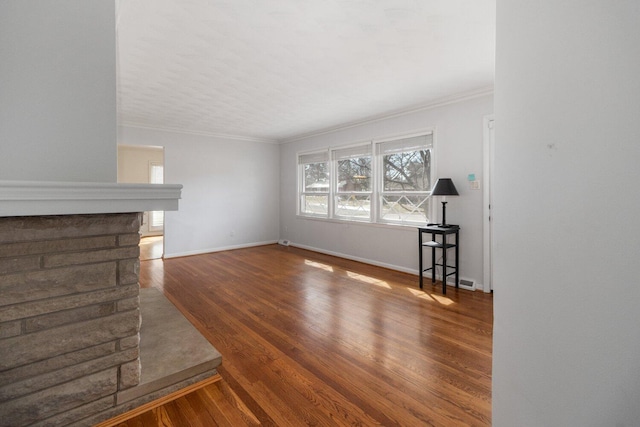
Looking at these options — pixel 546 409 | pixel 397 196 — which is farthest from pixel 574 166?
pixel 397 196

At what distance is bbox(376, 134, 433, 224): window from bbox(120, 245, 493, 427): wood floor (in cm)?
103

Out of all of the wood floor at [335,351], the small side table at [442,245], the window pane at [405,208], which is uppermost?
the window pane at [405,208]

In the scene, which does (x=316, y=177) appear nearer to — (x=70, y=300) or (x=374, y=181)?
(x=374, y=181)

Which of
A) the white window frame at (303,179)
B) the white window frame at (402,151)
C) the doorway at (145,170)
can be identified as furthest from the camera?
the doorway at (145,170)

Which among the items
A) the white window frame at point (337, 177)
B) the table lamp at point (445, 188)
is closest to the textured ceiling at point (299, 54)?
the white window frame at point (337, 177)

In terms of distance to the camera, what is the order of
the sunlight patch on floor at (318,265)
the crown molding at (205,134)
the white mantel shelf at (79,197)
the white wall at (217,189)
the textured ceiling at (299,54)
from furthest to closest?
1. the white wall at (217,189)
2. the crown molding at (205,134)
3. the sunlight patch on floor at (318,265)
4. the textured ceiling at (299,54)
5. the white mantel shelf at (79,197)

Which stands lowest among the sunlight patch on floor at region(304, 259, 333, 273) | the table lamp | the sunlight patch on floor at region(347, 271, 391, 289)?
the sunlight patch on floor at region(347, 271, 391, 289)

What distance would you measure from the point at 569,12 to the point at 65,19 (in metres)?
2.17

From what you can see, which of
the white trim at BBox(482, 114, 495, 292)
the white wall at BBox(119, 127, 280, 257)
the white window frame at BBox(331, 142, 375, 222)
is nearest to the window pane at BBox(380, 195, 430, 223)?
the white window frame at BBox(331, 142, 375, 222)

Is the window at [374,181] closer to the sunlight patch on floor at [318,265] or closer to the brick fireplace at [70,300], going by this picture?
the sunlight patch on floor at [318,265]

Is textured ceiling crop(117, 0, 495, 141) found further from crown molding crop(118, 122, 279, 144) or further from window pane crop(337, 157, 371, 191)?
window pane crop(337, 157, 371, 191)

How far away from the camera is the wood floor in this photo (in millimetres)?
1673

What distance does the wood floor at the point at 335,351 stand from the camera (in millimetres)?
1673

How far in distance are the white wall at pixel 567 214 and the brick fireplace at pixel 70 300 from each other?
1.55 metres
